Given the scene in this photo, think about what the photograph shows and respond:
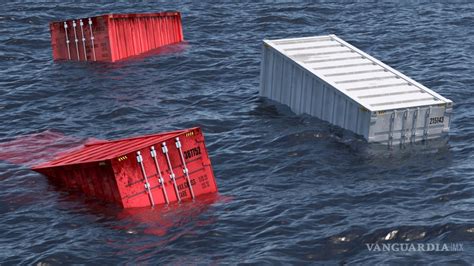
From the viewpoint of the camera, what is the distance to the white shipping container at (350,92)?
106 feet

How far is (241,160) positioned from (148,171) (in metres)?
5.60

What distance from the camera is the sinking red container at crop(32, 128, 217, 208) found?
27656 mm

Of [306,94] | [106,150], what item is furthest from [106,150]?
[306,94]

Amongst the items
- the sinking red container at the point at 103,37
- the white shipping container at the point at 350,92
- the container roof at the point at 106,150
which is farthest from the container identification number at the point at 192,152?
the sinking red container at the point at 103,37

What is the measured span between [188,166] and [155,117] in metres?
9.88

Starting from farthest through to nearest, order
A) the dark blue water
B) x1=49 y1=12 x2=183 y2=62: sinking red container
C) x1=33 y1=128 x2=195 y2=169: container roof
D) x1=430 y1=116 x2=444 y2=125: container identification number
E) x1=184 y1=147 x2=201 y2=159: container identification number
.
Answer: x1=49 y1=12 x2=183 y2=62: sinking red container, x1=430 y1=116 x2=444 y2=125: container identification number, x1=184 y1=147 x2=201 y2=159: container identification number, x1=33 y1=128 x2=195 y2=169: container roof, the dark blue water

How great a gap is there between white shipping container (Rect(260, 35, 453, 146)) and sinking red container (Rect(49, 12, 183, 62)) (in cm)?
1009

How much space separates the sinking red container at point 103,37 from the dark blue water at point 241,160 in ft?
2.51

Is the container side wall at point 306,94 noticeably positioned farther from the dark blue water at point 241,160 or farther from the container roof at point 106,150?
the container roof at point 106,150

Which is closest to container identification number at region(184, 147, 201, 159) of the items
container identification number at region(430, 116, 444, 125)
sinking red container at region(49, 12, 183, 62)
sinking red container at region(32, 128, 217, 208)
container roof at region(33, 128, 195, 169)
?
sinking red container at region(32, 128, 217, 208)

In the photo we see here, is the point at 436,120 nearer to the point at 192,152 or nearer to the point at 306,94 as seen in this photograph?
the point at 306,94

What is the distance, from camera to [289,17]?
5581 centimetres

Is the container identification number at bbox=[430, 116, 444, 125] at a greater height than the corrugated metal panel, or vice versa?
the corrugated metal panel

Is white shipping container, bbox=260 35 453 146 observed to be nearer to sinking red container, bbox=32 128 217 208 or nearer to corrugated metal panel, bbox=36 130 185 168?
sinking red container, bbox=32 128 217 208
